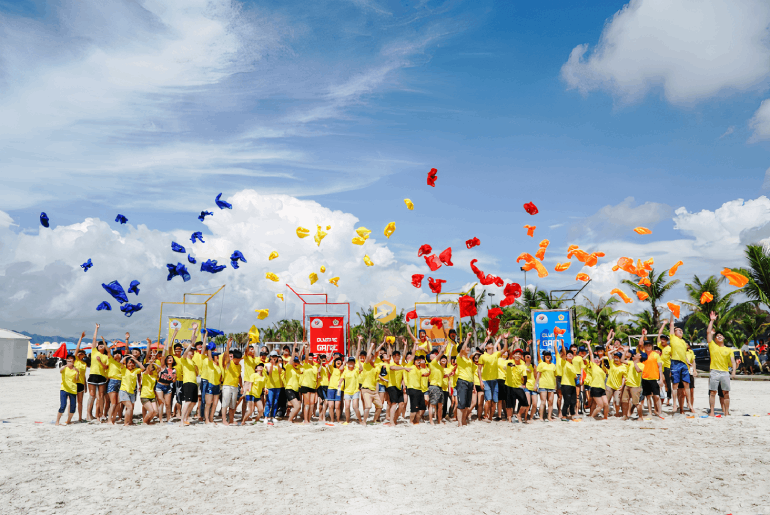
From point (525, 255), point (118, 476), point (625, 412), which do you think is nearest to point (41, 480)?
point (118, 476)

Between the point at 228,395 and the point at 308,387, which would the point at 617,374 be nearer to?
the point at 308,387

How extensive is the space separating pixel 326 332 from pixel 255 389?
26.4 feet

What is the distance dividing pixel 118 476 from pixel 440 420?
608 cm

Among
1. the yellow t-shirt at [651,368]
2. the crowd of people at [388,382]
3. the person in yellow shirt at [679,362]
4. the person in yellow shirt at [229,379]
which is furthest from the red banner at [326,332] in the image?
the person in yellow shirt at [679,362]

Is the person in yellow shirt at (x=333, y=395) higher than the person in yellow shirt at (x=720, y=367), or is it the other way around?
the person in yellow shirt at (x=720, y=367)

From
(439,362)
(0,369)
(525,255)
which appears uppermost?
(525,255)

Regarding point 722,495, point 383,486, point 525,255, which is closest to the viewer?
point 722,495

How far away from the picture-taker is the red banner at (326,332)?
18750mm

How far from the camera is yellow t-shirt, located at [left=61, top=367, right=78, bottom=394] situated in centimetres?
1033

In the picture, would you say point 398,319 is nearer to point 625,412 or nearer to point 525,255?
point 525,255

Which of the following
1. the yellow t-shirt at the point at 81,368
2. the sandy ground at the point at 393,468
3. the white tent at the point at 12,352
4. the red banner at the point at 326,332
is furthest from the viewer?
the white tent at the point at 12,352

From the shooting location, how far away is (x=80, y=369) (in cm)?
1070

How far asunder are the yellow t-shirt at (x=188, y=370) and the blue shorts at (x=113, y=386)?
4.59 feet

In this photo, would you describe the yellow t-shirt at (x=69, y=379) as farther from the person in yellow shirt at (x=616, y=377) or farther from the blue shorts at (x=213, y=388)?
the person in yellow shirt at (x=616, y=377)
